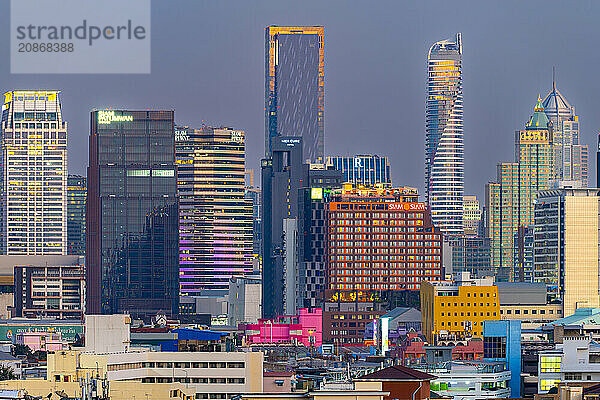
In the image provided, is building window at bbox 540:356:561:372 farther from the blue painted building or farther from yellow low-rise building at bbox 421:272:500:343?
yellow low-rise building at bbox 421:272:500:343

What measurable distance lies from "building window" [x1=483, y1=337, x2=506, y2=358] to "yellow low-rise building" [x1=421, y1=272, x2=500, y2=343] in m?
56.4

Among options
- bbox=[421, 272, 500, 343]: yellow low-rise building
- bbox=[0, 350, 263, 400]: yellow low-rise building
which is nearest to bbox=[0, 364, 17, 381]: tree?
bbox=[0, 350, 263, 400]: yellow low-rise building

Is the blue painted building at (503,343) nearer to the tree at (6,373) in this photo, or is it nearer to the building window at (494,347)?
the building window at (494,347)

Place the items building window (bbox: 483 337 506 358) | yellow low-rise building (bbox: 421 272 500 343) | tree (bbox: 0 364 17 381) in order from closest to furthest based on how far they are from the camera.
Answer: tree (bbox: 0 364 17 381) → building window (bbox: 483 337 506 358) → yellow low-rise building (bbox: 421 272 500 343)

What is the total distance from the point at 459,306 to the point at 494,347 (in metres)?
63.3

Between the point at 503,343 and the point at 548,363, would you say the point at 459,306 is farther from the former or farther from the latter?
the point at 548,363

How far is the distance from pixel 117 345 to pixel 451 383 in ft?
54.6

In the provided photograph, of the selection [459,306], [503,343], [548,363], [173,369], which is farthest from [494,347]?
[459,306]

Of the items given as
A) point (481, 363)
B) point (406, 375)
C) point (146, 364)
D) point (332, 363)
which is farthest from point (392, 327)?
point (406, 375)

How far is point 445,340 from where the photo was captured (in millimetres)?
158250

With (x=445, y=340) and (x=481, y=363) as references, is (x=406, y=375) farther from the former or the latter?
(x=445, y=340)

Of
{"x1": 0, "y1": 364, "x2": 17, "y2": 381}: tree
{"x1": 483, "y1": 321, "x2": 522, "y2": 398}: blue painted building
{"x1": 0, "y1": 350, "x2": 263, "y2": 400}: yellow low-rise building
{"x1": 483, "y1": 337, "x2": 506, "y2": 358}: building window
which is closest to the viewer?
{"x1": 0, "y1": 350, "x2": 263, "y2": 400}: yellow low-rise building

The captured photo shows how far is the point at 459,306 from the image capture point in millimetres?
177125

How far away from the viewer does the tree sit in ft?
333
